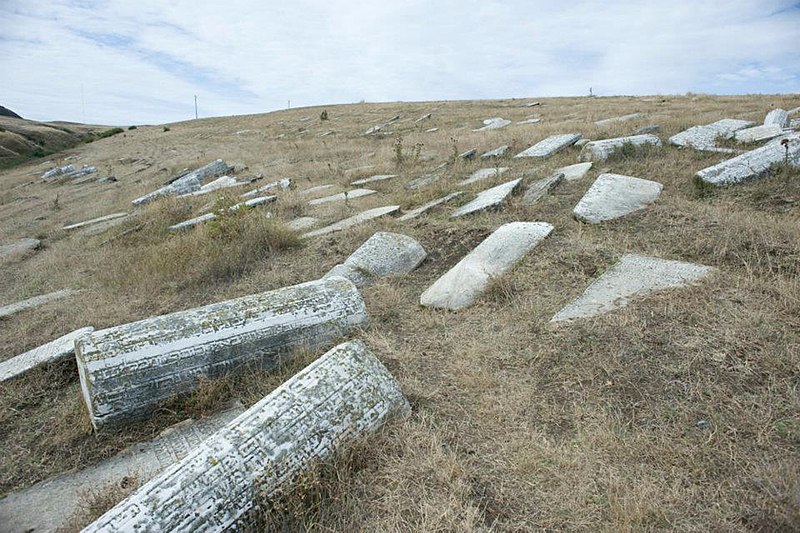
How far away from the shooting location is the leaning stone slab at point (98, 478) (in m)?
2.34

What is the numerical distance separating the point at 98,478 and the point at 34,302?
391 centimetres

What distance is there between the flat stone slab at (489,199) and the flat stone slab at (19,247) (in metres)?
7.03

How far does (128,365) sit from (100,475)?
1.99ft

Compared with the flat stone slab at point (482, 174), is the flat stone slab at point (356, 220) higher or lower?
lower

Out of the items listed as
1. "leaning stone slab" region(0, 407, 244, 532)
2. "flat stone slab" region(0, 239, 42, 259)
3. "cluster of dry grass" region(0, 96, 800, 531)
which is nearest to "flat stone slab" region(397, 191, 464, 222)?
"cluster of dry grass" region(0, 96, 800, 531)

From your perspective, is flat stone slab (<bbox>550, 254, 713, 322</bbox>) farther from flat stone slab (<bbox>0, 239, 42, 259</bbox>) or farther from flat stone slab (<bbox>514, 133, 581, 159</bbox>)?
flat stone slab (<bbox>0, 239, 42, 259</bbox>)

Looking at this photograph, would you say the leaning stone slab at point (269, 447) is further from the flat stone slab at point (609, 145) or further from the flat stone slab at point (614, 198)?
the flat stone slab at point (609, 145)

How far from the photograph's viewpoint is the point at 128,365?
2.92 m

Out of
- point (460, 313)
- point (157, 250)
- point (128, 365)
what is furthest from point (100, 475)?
point (157, 250)

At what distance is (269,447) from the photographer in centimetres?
218

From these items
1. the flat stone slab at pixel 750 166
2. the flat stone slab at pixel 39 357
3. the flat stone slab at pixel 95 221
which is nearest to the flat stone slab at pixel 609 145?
the flat stone slab at pixel 750 166

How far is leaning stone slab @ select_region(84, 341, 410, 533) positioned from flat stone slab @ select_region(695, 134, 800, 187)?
4404 mm

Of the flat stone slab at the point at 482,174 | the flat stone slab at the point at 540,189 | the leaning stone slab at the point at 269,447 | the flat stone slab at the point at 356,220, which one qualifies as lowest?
the leaning stone slab at the point at 269,447

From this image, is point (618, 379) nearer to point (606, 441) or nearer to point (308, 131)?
point (606, 441)
